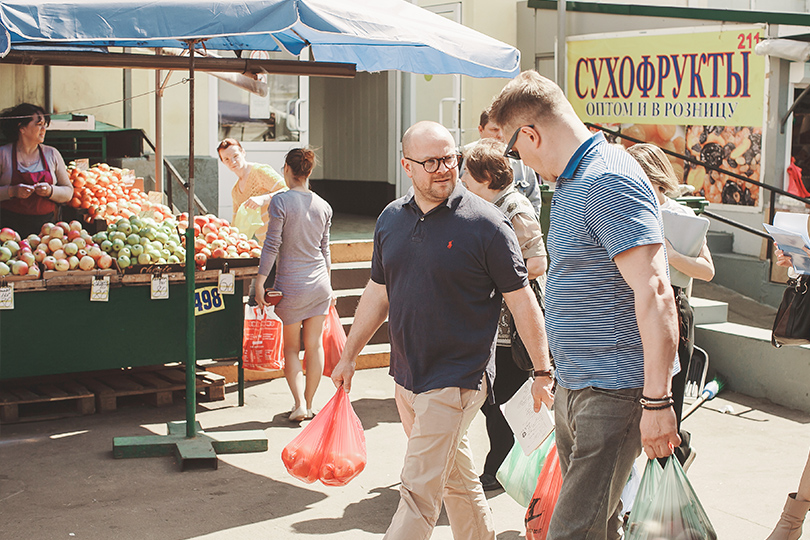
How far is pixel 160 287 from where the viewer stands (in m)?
6.33

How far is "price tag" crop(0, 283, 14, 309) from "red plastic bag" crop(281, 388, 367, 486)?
279 cm

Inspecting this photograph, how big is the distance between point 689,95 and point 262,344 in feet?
24.0

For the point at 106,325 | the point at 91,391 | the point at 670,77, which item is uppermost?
the point at 670,77

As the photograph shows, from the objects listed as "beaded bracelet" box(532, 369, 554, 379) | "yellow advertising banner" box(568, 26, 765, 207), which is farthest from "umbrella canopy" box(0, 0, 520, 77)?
"yellow advertising banner" box(568, 26, 765, 207)

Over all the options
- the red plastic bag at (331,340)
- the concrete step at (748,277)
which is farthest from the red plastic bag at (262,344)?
the concrete step at (748,277)

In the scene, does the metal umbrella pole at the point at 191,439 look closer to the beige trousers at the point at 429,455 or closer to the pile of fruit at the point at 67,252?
the pile of fruit at the point at 67,252

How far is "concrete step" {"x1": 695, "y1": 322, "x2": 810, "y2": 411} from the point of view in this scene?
6805mm

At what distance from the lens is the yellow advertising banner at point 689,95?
1116 cm

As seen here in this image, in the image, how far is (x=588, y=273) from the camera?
9.00 ft

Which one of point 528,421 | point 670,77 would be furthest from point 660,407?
point 670,77

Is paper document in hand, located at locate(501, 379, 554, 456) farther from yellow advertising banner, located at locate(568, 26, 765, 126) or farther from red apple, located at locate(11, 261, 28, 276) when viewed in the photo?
yellow advertising banner, located at locate(568, 26, 765, 126)

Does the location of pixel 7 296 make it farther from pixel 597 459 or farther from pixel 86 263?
pixel 597 459

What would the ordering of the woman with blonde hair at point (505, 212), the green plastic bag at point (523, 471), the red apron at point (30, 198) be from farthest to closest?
the red apron at point (30, 198) < the woman with blonde hair at point (505, 212) < the green plastic bag at point (523, 471)

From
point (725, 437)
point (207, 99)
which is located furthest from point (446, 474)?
point (207, 99)
